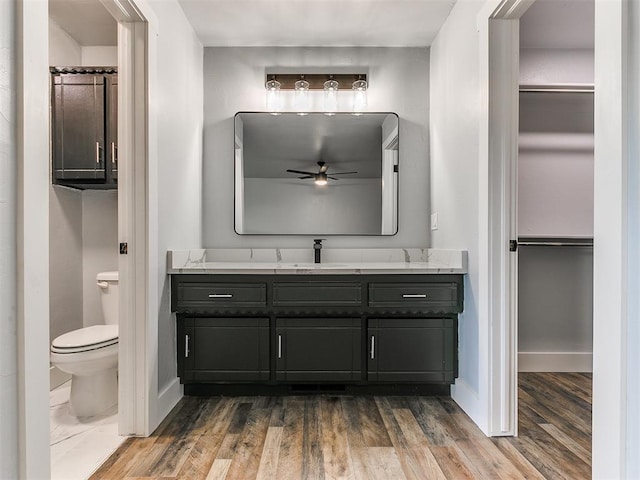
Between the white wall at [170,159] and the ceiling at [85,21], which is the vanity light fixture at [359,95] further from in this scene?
the ceiling at [85,21]

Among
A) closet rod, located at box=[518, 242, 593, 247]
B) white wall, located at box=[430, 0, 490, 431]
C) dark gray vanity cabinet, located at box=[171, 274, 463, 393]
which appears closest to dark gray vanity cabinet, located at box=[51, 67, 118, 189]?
dark gray vanity cabinet, located at box=[171, 274, 463, 393]

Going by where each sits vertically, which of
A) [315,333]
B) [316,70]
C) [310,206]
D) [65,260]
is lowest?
[315,333]

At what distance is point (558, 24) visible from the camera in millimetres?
2621

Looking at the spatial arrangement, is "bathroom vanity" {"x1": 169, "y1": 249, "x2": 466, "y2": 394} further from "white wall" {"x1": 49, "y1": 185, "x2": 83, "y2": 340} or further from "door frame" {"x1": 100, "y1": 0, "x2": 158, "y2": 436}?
"white wall" {"x1": 49, "y1": 185, "x2": 83, "y2": 340}

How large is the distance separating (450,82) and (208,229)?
6.37ft

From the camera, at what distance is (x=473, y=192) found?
2.19 metres

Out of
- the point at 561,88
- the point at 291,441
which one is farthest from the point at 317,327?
the point at 561,88

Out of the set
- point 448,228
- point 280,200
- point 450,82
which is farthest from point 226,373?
point 450,82

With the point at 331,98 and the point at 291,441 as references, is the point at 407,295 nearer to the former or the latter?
the point at 291,441

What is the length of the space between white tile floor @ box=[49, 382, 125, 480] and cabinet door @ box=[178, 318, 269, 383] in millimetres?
473

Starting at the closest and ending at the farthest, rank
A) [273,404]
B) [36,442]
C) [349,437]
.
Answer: [36,442]
[349,437]
[273,404]

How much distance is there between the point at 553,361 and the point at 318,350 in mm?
1808

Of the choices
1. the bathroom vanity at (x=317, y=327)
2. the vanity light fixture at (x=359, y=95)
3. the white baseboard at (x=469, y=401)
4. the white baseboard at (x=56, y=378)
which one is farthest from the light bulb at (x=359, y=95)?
the white baseboard at (x=56, y=378)

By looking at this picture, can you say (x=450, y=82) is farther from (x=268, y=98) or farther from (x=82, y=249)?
(x=82, y=249)
